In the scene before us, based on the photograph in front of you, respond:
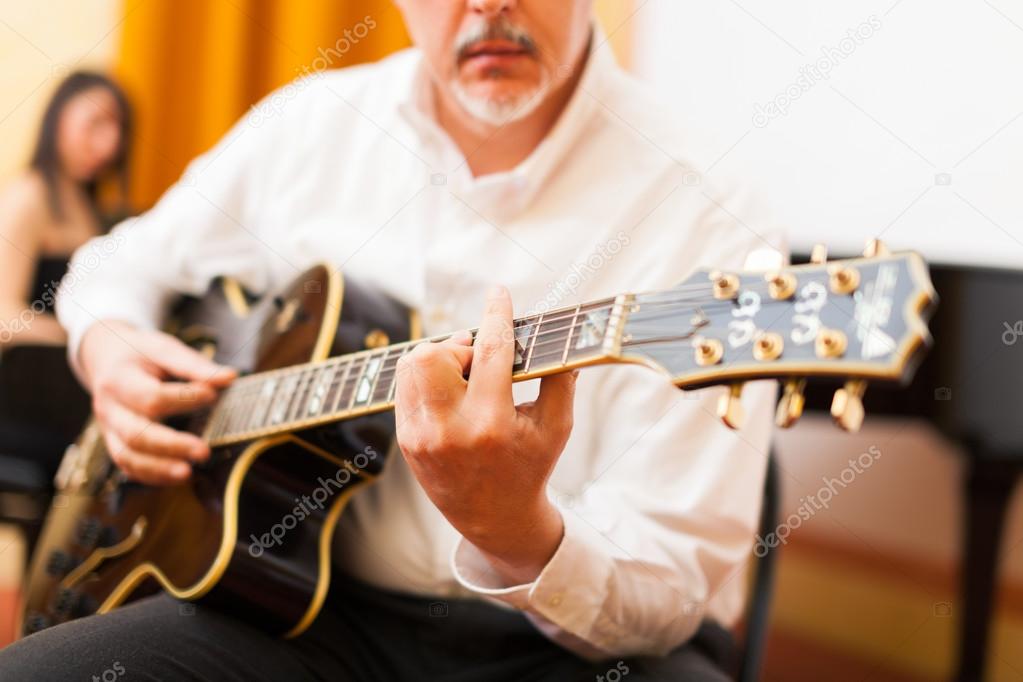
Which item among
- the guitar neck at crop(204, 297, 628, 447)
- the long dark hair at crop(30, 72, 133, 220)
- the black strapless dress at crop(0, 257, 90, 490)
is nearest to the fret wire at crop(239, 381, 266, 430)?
the guitar neck at crop(204, 297, 628, 447)

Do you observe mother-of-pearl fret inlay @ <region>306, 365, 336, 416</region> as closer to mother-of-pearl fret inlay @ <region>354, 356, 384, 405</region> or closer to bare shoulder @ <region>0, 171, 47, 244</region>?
mother-of-pearl fret inlay @ <region>354, 356, 384, 405</region>

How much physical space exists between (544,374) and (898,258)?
0.26m

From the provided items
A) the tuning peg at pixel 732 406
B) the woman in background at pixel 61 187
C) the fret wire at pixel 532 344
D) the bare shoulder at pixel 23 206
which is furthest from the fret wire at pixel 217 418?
the bare shoulder at pixel 23 206

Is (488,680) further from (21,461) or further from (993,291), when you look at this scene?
(21,461)

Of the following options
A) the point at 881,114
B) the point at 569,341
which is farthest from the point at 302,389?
the point at 881,114

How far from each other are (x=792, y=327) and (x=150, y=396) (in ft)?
2.47

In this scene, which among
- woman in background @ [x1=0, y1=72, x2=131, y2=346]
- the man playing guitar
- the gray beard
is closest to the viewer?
the man playing guitar

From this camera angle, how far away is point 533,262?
103 cm

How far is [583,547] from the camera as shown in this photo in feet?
2.69

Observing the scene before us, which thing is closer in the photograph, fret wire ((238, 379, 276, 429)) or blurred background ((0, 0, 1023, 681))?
fret wire ((238, 379, 276, 429))

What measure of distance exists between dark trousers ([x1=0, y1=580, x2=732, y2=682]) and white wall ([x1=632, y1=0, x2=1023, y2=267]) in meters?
1.22

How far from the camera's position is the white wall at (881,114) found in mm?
1924

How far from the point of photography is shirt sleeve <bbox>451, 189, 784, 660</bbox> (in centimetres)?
83

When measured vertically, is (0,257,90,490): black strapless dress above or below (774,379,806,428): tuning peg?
below
